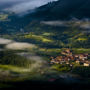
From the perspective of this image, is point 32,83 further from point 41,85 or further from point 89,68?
point 89,68

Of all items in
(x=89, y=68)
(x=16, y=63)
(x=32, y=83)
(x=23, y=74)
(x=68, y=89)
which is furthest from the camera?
(x=16, y=63)

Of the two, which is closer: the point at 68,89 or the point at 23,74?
the point at 68,89

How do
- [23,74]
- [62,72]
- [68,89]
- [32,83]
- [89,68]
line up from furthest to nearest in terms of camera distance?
[89,68], [62,72], [23,74], [32,83], [68,89]

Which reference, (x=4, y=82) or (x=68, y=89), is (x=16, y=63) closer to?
(x=4, y=82)

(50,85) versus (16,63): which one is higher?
(16,63)

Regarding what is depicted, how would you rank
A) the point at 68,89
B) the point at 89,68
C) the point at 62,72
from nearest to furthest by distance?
1. the point at 68,89
2. the point at 62,72
3. the point at 89,68

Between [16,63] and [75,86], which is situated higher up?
[16,63]

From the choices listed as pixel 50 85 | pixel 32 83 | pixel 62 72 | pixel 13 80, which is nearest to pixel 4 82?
pixel 13 80

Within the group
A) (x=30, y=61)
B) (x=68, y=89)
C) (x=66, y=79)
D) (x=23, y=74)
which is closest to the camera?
(x=68, y=89)

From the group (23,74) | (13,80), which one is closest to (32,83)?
(13,80)
